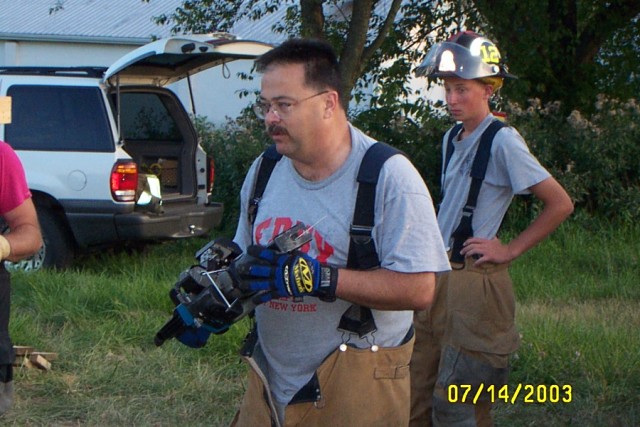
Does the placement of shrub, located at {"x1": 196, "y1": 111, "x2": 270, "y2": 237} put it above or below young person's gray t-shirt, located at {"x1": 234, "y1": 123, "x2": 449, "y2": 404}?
below

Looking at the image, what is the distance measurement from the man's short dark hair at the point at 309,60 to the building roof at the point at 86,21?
20.9m

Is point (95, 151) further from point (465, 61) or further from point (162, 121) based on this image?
point (465, 61)

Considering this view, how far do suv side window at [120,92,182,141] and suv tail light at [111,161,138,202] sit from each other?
2.78 ft

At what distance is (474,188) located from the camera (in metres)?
3.91

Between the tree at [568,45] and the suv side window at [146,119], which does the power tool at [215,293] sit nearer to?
the suv side window at [146,119]

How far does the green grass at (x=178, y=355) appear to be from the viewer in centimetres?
509

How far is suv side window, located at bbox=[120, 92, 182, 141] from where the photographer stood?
9.06 m

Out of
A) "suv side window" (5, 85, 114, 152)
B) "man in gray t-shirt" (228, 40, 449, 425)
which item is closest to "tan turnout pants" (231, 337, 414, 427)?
"man in gray t-shirt" (228, 40, 449, 425)

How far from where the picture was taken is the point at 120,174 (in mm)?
8211

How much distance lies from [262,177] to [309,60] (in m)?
0.42

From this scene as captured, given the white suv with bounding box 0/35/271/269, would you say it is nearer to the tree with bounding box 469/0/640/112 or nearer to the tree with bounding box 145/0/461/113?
the tree with bounding box 145/0/461/113

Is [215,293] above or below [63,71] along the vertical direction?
above
